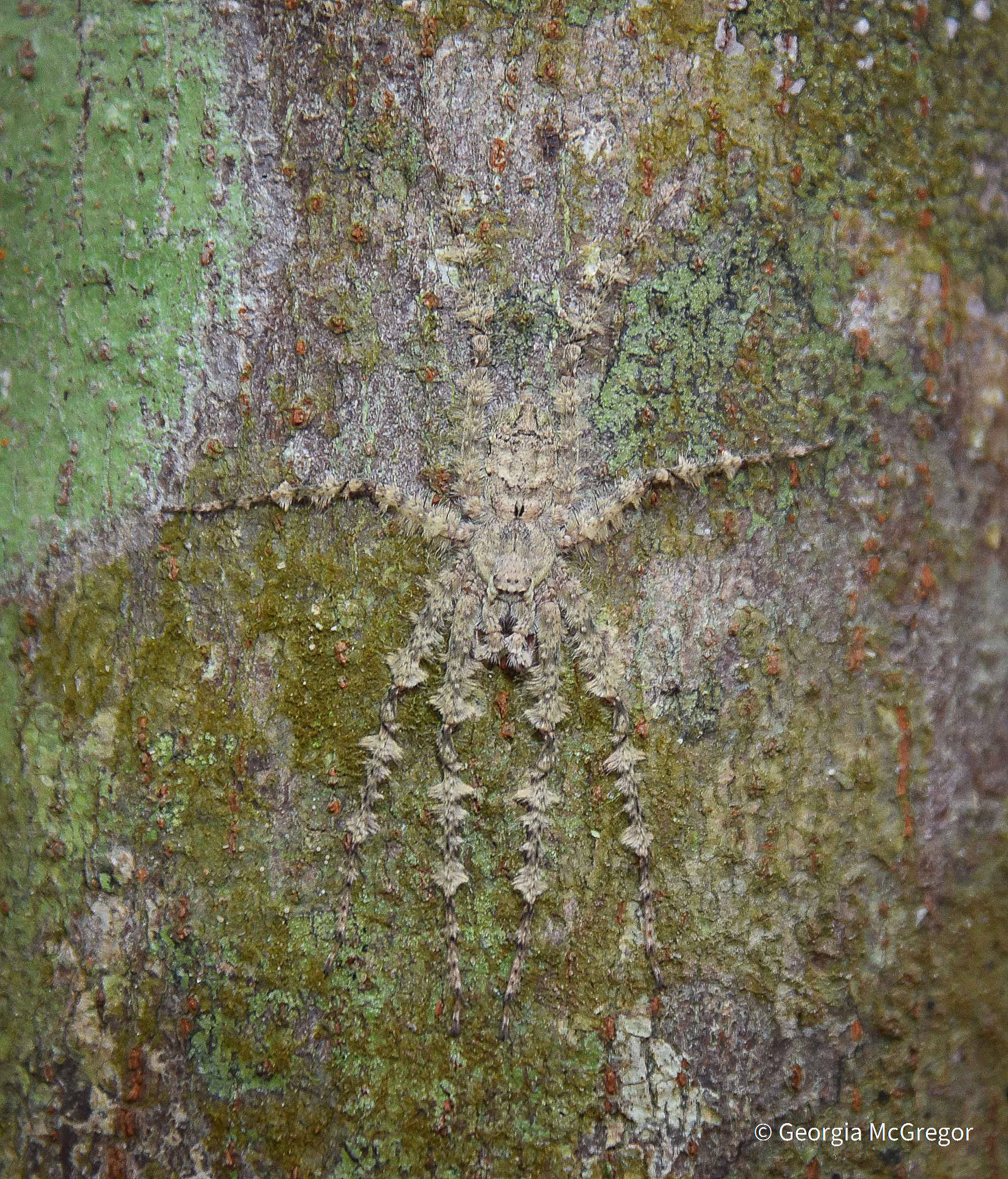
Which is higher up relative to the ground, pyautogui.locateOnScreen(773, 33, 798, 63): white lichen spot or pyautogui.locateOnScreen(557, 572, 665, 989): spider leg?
pyautogui.locateOnScreen(773, 33, 798, 63): white lichen spot

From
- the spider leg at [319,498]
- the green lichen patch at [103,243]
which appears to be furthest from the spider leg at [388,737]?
the green lichen patch at [103,243]

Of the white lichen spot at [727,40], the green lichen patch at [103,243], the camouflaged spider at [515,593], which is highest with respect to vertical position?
the white lichen spot at [727,40]

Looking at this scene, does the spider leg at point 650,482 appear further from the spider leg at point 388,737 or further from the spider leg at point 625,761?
the spider leg at point 388,737

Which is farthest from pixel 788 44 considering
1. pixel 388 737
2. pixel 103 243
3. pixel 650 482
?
pixel 388 737

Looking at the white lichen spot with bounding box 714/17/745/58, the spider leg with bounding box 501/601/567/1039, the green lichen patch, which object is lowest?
the spider leg with bounding box 501/601/567/1039

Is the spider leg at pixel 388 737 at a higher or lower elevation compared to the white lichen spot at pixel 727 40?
Result: lower

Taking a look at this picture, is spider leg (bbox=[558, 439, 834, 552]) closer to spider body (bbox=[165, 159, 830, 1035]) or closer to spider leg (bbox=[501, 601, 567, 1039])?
spider body (bbox=[165, 159, 830, 1035])

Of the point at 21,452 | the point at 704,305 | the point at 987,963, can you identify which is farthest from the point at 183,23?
the point at 987,963

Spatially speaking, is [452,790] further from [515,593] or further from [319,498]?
[319,498]

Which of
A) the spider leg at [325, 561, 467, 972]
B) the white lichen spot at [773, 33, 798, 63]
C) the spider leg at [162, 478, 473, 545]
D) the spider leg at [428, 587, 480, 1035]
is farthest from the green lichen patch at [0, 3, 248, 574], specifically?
the white lichen spot at [773, 33, 798, 63]
